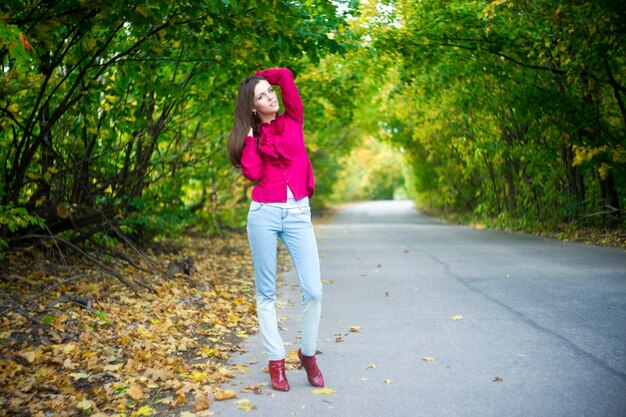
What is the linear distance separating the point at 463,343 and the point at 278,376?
6.48 ft

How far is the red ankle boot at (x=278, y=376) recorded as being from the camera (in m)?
4.57

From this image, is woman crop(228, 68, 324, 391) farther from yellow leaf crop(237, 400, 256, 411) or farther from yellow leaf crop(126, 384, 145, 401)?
yellow leaf crop(126, 384, 145, 401)

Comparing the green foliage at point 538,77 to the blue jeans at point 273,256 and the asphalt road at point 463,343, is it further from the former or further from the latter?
the blue jeans at point 273,256

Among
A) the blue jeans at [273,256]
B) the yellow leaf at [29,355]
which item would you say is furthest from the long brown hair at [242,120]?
the yellow leaf at [29,355]

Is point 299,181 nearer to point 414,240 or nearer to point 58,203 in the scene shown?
point 58,203

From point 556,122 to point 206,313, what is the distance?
1169cm

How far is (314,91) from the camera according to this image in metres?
14.7

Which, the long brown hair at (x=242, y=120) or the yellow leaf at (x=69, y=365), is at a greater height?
the long brown hair at (x=242, y=120)

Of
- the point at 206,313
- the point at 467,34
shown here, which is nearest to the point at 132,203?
the point at 206,313

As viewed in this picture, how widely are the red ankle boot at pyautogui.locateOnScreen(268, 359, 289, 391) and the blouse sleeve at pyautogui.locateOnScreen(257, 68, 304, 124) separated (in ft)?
5.60

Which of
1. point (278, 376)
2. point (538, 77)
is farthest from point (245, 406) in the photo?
point (538, 77)

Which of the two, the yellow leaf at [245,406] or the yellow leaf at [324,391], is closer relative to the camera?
the yellow leaf at [245,406]

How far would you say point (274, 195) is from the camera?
4555mm

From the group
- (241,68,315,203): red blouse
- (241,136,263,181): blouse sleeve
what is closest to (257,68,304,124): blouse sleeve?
(241,68,315,203): red blouse
